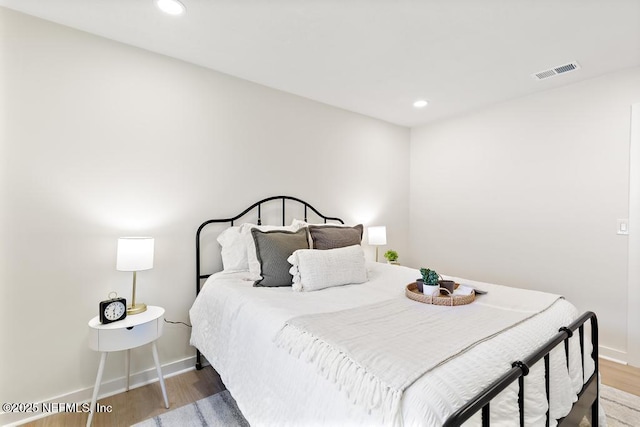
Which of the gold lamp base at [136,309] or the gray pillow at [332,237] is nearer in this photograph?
the gold lamp base at [136,309]

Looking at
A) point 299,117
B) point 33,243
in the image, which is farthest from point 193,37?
point 33,243

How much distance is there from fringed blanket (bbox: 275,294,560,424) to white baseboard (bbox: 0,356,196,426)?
1.51 meters

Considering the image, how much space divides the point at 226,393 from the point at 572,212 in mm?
3457

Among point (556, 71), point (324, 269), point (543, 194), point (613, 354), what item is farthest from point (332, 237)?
point (613, 354)

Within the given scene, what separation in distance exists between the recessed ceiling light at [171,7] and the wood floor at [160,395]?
Answer: 2.58m

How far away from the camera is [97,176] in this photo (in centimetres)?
214

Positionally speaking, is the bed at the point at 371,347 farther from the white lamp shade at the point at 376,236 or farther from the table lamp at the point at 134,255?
the white lamp shade at the point at 376,236

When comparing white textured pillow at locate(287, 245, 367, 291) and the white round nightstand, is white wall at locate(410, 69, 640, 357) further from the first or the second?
the white round nightstand

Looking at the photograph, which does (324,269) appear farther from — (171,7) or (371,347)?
(171,7)

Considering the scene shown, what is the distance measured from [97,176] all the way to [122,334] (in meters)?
1.11

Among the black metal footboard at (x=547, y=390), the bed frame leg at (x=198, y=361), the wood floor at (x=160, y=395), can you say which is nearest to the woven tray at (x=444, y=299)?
the black metal footboard at (x=547, y=390)

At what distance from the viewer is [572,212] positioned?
114 inches

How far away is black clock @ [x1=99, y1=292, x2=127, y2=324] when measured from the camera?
1.84 m

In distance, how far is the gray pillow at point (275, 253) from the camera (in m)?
2.24
